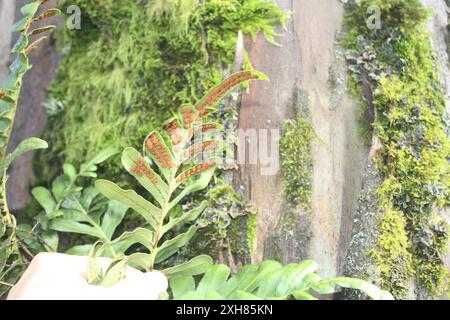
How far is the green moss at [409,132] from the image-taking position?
1.62 metres

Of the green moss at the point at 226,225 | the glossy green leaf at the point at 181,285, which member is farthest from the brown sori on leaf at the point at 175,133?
the glossy green leaf at the point at 181,285

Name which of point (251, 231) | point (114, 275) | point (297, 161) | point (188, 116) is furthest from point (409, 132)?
point (114, 275)

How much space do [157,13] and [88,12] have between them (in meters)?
0.33

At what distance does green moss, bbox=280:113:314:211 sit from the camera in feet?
5.65

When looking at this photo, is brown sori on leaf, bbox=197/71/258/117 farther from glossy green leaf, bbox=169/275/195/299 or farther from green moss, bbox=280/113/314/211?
glossy green leaf, bbox=169/275/195/299

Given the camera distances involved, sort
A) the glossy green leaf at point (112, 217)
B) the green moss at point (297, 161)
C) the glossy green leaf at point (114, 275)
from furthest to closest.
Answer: the glossy green leaf at point (112, 217)
the green moss at point (297, 161)
the glossy green leaf at point (114, 275)

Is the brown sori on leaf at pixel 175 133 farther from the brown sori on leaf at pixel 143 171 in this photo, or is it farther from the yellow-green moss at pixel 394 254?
the yellow-green moss at pixel 394 254

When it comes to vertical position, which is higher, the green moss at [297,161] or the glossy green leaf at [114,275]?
the green moss at [297,161]

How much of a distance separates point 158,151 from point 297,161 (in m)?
0.50

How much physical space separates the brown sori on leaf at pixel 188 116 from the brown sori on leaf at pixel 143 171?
0.54 ft

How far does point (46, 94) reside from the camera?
7.77ft

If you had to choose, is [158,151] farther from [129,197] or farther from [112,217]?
[112,217]
